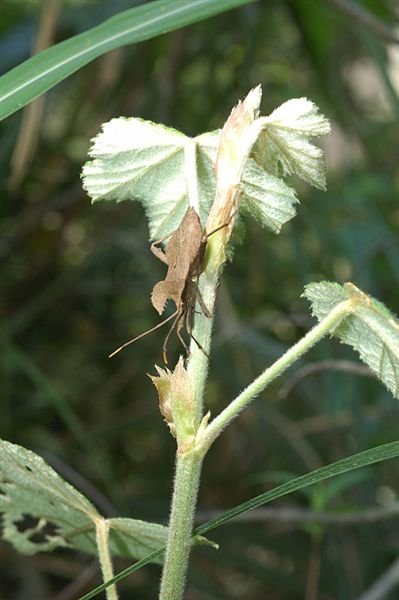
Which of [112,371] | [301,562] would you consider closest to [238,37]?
[112,371]

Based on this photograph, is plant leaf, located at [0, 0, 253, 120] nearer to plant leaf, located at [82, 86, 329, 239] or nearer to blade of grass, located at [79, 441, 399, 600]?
plant leaf, located at [82, 86, 329, 239]

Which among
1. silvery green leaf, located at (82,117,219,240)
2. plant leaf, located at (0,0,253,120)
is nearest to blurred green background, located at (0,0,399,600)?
plant leaf, located at (0,0,253,120)

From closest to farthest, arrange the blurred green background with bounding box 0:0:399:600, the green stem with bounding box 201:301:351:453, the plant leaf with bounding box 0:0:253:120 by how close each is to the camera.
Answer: the green stem with bounding box 201:301:351:453, the plant leaf with bounding box 0:0:253:120, the blurred green background with bounding box 0:0:399:600

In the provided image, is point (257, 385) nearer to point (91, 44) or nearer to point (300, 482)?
point (300, 482)

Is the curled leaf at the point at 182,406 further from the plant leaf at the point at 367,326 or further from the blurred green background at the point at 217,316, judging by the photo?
the blurred green background at the point at 217,316

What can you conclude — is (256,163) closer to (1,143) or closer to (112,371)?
(1,143)

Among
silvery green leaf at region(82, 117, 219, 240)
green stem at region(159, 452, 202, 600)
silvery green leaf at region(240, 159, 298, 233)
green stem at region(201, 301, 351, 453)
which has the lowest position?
green stem at region(159, 452, 202, 600)

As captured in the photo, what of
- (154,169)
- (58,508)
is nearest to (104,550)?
(58,508)
